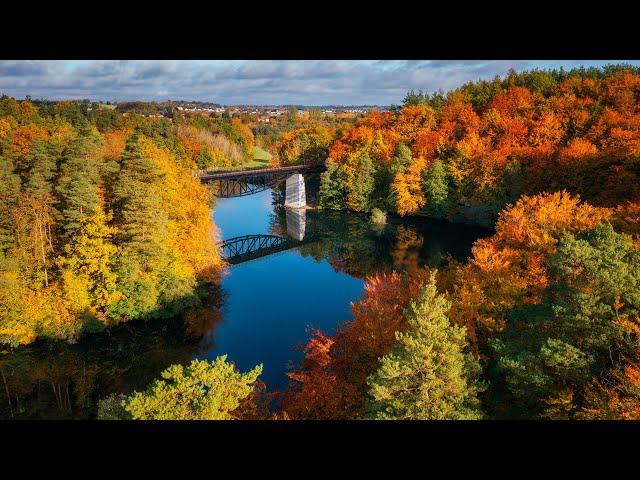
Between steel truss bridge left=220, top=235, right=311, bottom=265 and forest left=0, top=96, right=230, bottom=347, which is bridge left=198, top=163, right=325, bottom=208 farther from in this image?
forest left=0, top=96, right=230, bottom=347

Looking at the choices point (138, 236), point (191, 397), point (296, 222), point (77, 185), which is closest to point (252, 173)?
point (296, 222)

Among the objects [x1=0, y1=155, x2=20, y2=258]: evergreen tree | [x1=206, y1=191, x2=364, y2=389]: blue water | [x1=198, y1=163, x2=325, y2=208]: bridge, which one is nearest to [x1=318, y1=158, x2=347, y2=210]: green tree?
[x1=198, y1=163, x2=325, y2=208]: bridge

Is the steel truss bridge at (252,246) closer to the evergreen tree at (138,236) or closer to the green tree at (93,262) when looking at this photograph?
the evergreen tree at (138,236)

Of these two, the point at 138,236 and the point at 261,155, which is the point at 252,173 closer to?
the point at 138,236

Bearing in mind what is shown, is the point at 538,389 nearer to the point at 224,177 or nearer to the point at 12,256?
the point at 12,256

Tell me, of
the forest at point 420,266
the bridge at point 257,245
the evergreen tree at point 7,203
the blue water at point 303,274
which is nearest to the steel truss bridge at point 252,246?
the bridge at point 257,245
